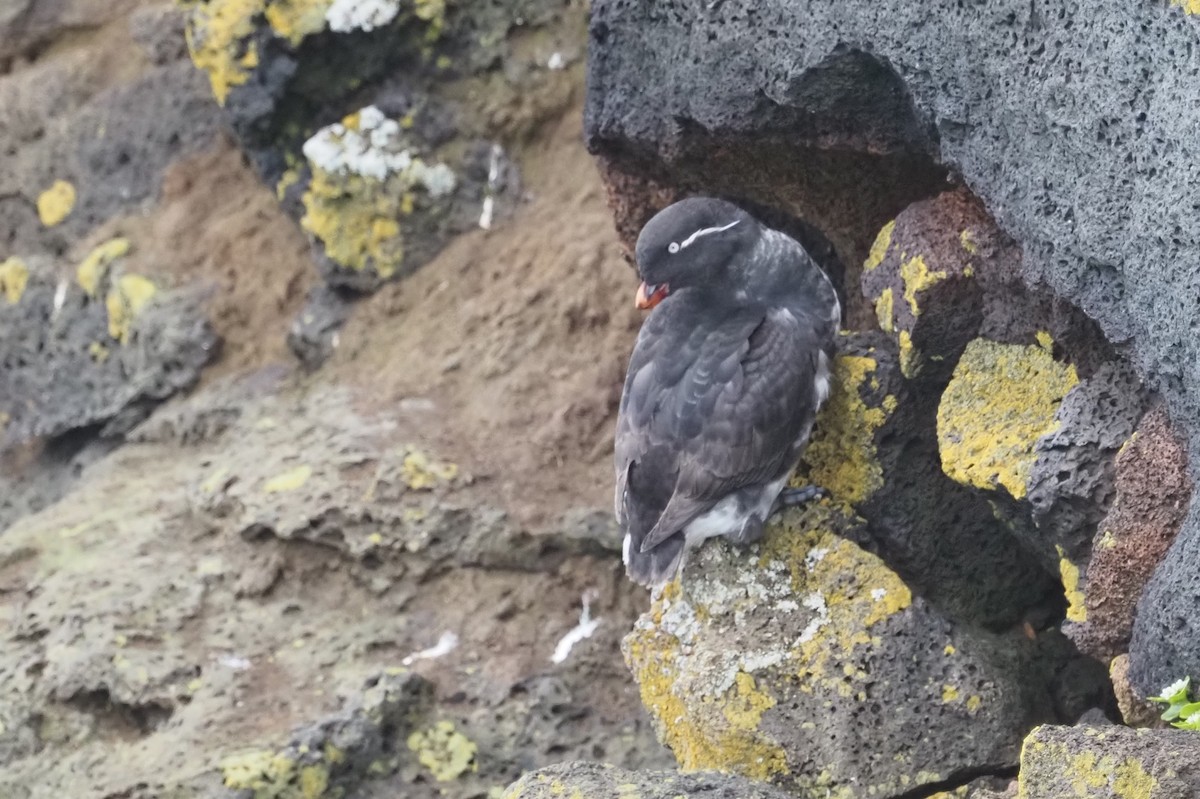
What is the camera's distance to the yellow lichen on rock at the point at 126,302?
711 cm

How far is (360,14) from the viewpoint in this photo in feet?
21.6

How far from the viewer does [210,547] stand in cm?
596

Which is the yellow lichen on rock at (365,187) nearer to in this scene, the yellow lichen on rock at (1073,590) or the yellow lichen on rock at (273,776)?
the yellow lichen on rock at (273,776)

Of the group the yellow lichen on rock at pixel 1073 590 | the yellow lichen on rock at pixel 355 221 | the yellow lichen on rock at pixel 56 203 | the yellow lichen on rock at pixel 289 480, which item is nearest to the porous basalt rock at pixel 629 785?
the yellow lichen on rock at pixel 1073 590

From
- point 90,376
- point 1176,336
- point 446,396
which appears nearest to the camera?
point 1176,336

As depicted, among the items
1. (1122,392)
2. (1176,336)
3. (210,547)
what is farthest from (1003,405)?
(210,547)

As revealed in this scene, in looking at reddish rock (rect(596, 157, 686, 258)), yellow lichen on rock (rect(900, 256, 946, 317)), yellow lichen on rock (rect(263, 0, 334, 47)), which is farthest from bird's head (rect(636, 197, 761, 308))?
yellow lichen on rock (rect(263, 0, 334, 47))

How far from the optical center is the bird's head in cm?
509

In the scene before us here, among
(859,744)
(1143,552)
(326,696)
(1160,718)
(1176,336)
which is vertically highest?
(1176,336)

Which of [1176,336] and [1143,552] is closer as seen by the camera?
[1176,336]

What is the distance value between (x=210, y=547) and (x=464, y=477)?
0.97 metres

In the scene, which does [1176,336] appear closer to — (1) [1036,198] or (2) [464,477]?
(1) [1036,198]

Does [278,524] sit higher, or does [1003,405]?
[1003,405]

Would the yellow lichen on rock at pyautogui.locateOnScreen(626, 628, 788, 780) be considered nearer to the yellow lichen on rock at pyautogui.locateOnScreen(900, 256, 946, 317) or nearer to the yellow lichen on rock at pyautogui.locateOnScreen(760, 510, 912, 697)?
the yellow lichen on rock at pyautogui.locateOnScreen(760, 510, 912, 697)
